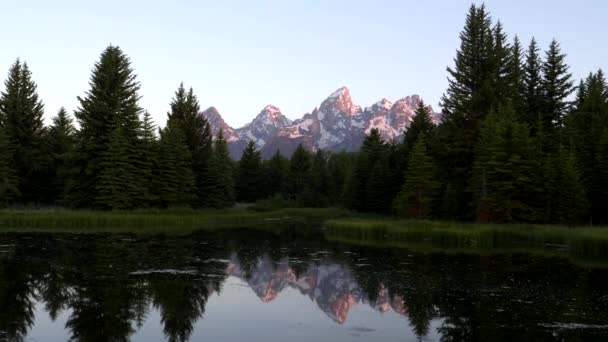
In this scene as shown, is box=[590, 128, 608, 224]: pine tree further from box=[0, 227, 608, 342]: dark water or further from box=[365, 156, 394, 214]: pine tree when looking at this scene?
box=[365, 156, 394, 214]: pine tree

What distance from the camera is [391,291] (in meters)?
17.7

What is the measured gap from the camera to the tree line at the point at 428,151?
128 feet

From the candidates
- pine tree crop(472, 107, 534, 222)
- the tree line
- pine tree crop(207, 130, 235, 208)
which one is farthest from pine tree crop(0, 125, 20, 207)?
pine tree crop(472, 107, 534, 222)

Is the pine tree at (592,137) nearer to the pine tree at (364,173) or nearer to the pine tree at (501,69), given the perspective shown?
the pine tree at (501,69)

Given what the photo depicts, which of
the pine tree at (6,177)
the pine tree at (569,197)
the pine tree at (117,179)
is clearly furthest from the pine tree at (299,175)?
the pine tree at (569,197)

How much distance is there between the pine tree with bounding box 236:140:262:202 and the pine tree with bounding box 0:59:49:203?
32.9m

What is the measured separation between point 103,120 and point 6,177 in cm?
931

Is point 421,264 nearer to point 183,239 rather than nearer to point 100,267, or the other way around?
point 100,267

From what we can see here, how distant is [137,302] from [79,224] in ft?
82.8

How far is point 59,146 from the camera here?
56.2 meters

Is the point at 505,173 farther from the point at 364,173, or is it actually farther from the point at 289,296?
the point at 364,173

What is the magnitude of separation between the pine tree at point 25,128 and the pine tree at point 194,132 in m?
12.9

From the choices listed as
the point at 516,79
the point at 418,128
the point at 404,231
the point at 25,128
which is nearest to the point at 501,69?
the point at 516,79

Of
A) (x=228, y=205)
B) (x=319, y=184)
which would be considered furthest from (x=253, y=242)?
(x=319, y=184)
